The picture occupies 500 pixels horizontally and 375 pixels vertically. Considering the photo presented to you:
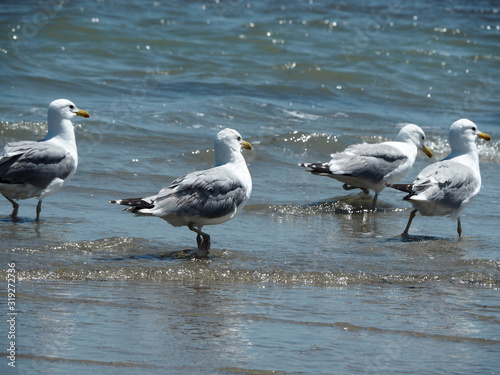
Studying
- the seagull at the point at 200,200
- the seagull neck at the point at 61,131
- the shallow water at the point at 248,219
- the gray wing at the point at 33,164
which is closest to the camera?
the shallow water at the point at 248,219

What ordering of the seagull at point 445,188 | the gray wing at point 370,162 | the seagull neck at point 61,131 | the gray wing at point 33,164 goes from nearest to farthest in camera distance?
the seagull at point 445,188
the gray wing at point 33,164
the seagull neck at point 61,131
the gray wing at point 370,162

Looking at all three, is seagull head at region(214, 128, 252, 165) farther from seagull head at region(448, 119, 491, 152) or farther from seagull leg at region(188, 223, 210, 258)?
seagull head at region(448, 119, 491, 152)

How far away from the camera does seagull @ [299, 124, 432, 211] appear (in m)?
9.41

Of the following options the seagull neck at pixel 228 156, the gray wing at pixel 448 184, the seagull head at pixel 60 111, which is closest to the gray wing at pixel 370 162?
the gray wing at pixel 448 184

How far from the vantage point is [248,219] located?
848 cm

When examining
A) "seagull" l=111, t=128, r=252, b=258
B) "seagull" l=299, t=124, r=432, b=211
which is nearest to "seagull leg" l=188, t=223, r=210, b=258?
"seagull" l=111, t=128, r=252, b=258

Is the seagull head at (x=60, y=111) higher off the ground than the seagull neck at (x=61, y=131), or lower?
higher

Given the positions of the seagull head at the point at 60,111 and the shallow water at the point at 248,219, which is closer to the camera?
the shallow water at the point at 248,219

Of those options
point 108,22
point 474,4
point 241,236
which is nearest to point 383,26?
point 474,4

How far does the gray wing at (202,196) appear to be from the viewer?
22.1ft

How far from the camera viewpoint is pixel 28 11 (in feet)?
72.5

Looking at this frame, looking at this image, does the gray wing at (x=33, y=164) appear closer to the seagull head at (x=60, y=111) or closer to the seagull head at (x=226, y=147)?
the seagull head at (x=60, y=111)

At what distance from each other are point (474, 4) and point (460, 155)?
22.3 meters

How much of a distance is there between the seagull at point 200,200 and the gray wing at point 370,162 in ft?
8.44
